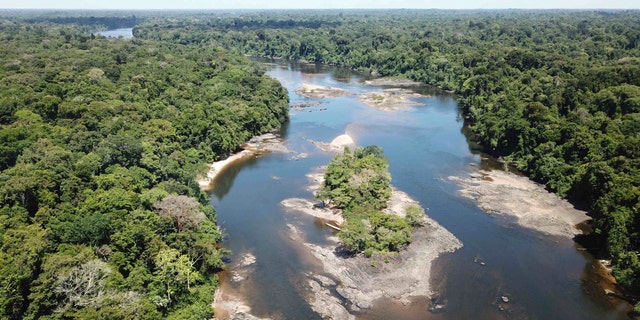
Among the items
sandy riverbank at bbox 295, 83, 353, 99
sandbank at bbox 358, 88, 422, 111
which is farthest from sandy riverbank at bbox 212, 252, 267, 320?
sandy riverbank at bbox 295, 83, 353, 99

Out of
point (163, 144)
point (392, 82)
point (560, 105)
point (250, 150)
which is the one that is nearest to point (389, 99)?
point (392, 82)

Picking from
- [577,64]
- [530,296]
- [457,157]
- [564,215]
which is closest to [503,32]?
[577,64]

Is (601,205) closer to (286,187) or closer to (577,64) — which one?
(286,187)

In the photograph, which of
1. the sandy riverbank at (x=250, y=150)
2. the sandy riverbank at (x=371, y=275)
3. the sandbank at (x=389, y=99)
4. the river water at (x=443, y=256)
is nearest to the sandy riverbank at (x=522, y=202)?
the river water at (x=443, y=256)

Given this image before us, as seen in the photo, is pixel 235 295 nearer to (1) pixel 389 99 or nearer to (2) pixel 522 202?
(2) pixel 522 202

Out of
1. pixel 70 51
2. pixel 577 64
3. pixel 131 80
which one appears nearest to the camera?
pixel 131 80

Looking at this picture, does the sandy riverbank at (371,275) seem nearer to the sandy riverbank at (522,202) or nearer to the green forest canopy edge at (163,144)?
the green forest canopy edge at (163,144)

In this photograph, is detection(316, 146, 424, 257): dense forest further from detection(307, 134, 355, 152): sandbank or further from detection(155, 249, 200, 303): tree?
detection(155, 249, 200, 303): tree
